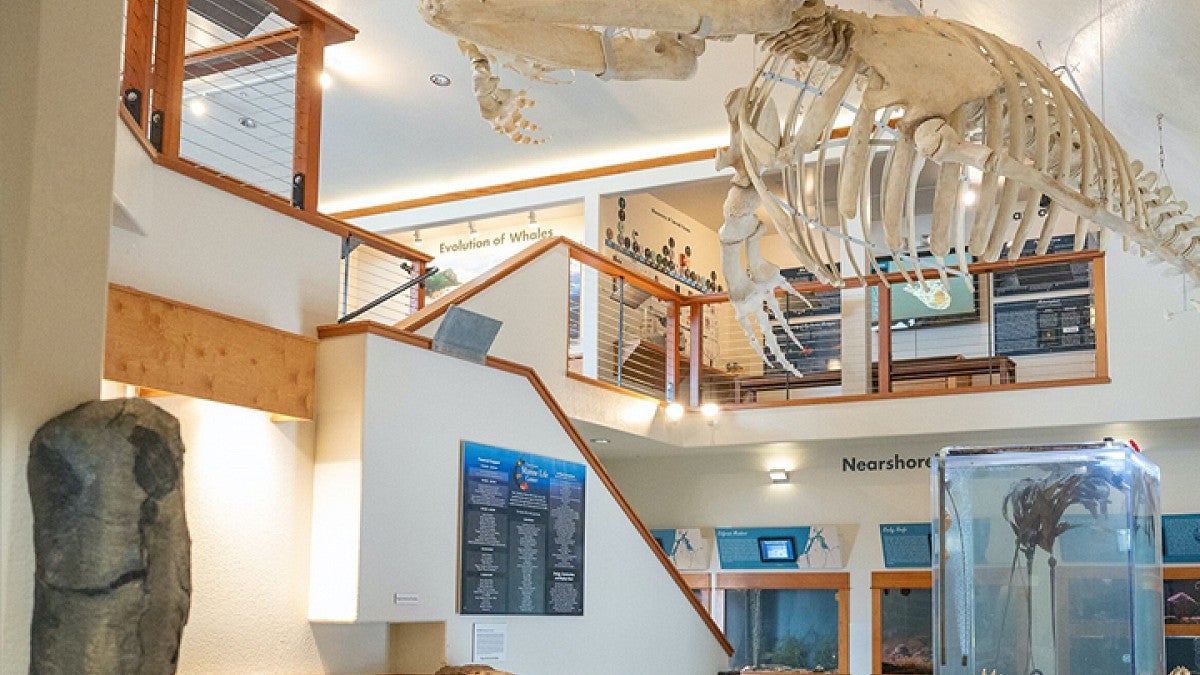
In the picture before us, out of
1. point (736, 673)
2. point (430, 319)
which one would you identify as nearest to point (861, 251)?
point (736, 673)

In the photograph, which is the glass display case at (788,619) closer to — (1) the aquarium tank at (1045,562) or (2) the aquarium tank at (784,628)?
(2) the aquarium tank at (784,628)

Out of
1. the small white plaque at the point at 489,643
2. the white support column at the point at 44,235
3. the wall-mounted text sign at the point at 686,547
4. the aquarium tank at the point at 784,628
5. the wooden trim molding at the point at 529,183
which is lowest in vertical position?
the aquarium tank at the point at 784,628

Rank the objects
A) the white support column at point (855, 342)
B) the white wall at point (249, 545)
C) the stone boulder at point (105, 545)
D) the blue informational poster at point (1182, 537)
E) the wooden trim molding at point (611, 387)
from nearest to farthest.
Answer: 1. the stone boulder at point (105, 545)
2. the white wall at point (249, 545)
3. the wooden trim molding at point (611, 387)
4. the blue informational poster at point (1182, 537)
5. the white support column at point (855, 342)

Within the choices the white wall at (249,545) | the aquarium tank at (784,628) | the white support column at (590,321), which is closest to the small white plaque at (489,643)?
the white wall at (249,545)

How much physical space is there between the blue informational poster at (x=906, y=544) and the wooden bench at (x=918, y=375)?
49.0 inches

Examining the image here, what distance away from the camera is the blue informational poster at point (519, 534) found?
741 cm

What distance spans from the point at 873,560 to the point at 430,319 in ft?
18.8

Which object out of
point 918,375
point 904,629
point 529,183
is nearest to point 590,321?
point 918,375

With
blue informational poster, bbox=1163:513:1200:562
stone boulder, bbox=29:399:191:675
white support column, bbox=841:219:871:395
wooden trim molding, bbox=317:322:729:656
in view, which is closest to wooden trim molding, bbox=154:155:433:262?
wooden trim molding, bbox=317:322:729:656

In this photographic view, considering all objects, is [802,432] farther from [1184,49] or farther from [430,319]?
[1184,49]

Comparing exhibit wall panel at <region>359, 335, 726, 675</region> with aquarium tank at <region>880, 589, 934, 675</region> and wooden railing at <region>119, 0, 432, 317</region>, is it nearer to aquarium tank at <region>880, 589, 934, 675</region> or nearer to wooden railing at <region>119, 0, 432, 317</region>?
wooden railing at <region>119, 0, 432, 317</region>

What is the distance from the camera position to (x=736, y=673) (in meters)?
9.51

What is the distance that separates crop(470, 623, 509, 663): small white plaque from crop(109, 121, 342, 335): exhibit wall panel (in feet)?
6.25

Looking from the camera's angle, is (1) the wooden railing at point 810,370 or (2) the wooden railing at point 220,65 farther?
(1) the wooden railing at point 810,370
